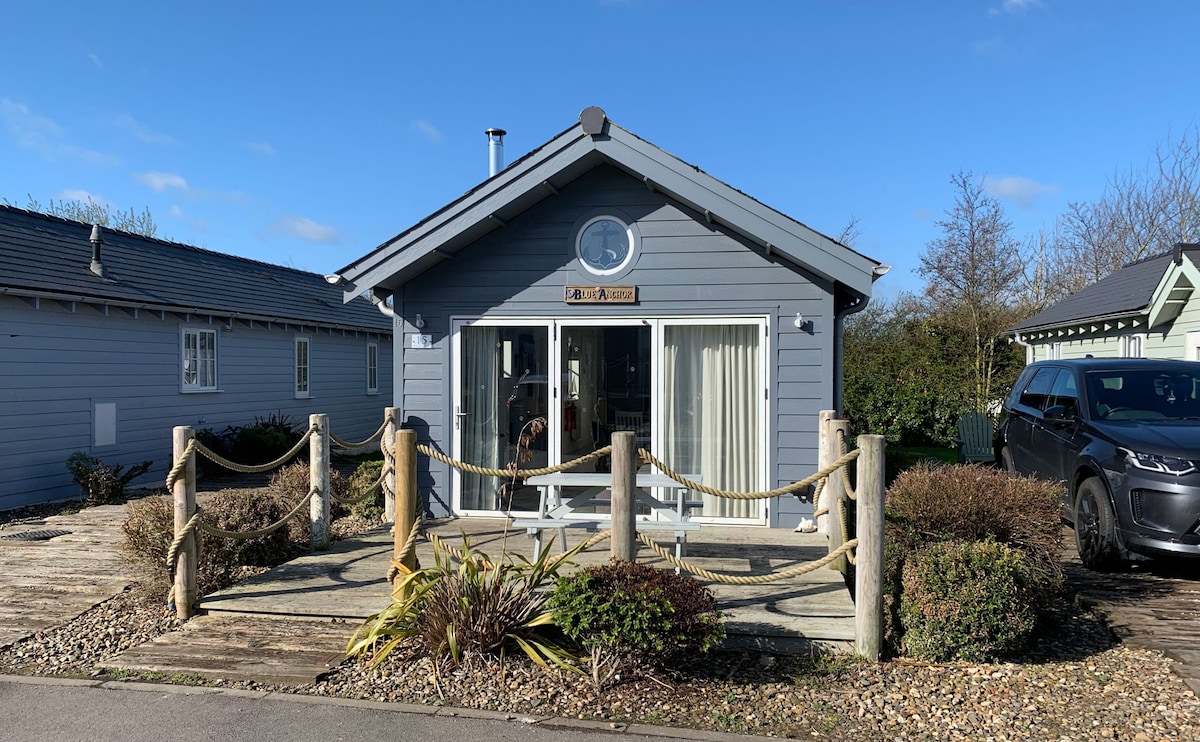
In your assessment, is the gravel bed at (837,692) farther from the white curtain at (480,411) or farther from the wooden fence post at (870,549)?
the white curtain at (480,411)

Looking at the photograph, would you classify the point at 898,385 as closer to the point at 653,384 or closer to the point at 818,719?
the point at 653,384

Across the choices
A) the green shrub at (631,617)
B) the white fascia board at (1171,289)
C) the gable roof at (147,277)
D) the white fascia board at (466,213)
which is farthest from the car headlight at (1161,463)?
the gable roof at (147,277)

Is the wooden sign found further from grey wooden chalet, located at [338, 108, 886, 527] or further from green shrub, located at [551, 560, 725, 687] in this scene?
green shrub, located at [551, 560, 725, 687]

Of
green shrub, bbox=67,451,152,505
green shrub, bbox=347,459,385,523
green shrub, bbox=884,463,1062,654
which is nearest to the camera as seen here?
green shrub, bbox=884,463,1062,654

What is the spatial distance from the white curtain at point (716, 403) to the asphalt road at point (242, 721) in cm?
481

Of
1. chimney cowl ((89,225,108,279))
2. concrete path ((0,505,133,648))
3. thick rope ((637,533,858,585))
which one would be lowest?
concrete path ((0,505,133,648))

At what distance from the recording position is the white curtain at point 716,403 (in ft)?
29.4

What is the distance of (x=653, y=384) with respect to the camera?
9023mm

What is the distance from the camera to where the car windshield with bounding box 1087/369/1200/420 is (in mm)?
8008

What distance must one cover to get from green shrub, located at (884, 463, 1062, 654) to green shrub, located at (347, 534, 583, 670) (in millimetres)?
2334

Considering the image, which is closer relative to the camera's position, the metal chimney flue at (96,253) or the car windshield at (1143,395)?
the car windshield at (1143,395)

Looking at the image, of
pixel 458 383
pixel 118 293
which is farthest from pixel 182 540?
pixel 118 293

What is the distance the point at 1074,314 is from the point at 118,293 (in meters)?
18.2

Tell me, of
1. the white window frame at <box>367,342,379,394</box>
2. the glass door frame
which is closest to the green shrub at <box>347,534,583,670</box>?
the glass door frame
